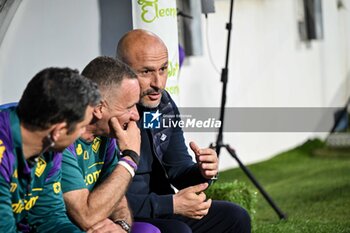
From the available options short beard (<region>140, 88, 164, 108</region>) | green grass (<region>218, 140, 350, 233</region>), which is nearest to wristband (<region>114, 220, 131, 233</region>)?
short beard (<region>140, 88, 164, 108</region>)

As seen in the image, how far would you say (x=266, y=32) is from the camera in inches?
449

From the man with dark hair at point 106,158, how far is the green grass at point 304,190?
2610 millimetres

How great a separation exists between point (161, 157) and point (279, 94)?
24.5 feet

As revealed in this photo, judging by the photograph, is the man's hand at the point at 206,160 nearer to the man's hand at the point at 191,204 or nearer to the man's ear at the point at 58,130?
the man's hand at the point at 191,204

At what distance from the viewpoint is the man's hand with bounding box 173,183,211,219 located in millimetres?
4223

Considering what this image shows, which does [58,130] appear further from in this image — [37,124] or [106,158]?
[106,158]

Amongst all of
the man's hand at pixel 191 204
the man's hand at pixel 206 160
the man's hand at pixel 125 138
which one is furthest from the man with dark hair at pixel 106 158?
the man's hand at pixel 206 160

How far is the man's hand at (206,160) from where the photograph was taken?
168 inches

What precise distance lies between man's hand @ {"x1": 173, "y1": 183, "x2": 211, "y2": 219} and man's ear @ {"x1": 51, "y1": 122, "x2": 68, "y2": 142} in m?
1.20

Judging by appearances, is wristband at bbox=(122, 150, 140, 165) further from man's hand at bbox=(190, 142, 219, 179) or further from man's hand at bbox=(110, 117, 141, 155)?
man's hand at bbox=(190, 142, 219, 179)

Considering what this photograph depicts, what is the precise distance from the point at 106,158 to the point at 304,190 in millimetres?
5040

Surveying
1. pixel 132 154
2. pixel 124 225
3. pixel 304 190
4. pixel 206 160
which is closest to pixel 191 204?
pixel 206 160

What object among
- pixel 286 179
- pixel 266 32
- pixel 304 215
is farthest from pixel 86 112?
pixel 266 32

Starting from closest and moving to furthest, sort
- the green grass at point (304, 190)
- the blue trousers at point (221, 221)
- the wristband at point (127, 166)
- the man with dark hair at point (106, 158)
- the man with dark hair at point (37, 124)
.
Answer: the man with dark hair at point (37, 124) → the man with dark hair at point (106, 158) → the wristband at point (127, 166) → the blue trousers at point (221, 221) → the green grass at point (304, 190)
